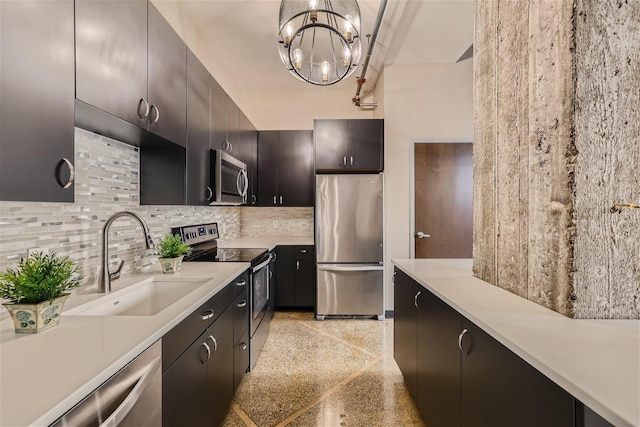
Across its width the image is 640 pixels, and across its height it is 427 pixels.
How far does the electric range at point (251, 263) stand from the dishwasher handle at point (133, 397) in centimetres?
133

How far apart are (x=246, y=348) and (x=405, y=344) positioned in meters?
1.13

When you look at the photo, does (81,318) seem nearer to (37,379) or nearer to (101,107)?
(37,379)

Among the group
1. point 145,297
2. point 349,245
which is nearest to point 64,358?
point 145,297

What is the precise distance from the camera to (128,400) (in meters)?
0.83

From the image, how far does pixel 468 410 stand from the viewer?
1.17m

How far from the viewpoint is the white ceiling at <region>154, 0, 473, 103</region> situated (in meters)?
2.50

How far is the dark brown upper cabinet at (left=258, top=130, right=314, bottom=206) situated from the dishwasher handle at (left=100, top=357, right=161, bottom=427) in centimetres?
307

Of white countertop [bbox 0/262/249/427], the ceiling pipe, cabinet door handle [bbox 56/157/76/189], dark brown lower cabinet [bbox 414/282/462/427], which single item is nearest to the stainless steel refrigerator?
the ceiling pipe

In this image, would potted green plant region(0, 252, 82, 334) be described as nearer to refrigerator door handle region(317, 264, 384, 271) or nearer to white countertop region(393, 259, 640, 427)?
white countertop region(393, 259, 640, 427)

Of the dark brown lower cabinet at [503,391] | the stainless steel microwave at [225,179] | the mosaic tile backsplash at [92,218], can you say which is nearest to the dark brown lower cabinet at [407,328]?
the dark brown lower cabinet at [503,391]

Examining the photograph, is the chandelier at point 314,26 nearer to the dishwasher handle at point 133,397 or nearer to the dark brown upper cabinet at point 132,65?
the dark brown upper cabinet at point 132,65

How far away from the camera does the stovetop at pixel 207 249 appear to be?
94.2 inches

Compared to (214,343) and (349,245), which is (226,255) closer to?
(214,343)

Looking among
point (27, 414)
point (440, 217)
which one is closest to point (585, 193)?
Result: point (27, 414)
